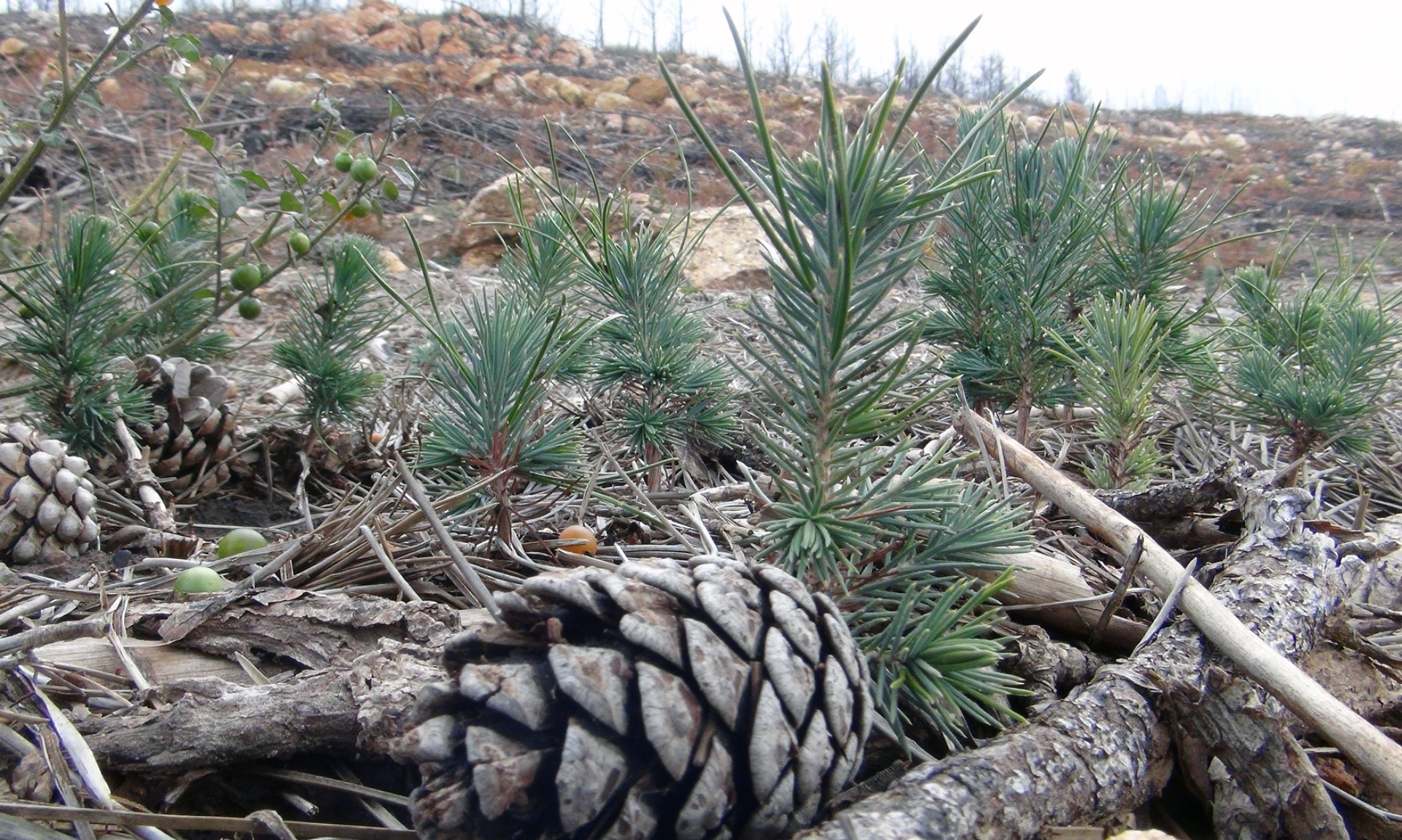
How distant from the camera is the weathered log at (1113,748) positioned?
79 centimetres

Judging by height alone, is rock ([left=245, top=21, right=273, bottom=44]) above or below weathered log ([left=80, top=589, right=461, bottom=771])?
above

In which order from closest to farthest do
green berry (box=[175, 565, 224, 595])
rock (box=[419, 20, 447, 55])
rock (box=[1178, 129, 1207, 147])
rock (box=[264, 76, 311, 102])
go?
green berry (box=[175, 565, 224, 595]) < rock (box=[264, 76, 311, 102]) < rock (box=[419, 20, 447, 55]) < rock (box=[1178, 129, 1207, 147])

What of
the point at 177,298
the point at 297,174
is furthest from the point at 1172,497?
the point at 177,298

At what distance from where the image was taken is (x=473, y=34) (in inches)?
709

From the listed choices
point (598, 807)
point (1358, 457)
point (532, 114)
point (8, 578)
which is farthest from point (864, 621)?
point (532, 114)

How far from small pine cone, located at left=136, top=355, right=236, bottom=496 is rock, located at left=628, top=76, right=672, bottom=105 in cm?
1438

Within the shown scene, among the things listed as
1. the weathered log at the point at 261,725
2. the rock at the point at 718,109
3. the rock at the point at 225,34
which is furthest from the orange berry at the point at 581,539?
the rock at the point at 225,34

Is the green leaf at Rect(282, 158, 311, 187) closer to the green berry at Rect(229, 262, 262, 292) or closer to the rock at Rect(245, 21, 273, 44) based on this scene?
the green berry at Rect(229, 262, 262, 292)

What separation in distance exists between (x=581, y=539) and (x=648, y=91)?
1556cm

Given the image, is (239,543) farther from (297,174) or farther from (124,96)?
(124,96)

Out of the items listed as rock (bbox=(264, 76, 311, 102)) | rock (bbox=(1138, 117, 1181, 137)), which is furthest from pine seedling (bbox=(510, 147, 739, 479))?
rock (bbox=(1138, 117, 1181, 137))

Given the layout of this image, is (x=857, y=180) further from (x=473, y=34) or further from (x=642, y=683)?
(x=473, y=34)

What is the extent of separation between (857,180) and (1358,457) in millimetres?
1781

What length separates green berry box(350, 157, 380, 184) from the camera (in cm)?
182
